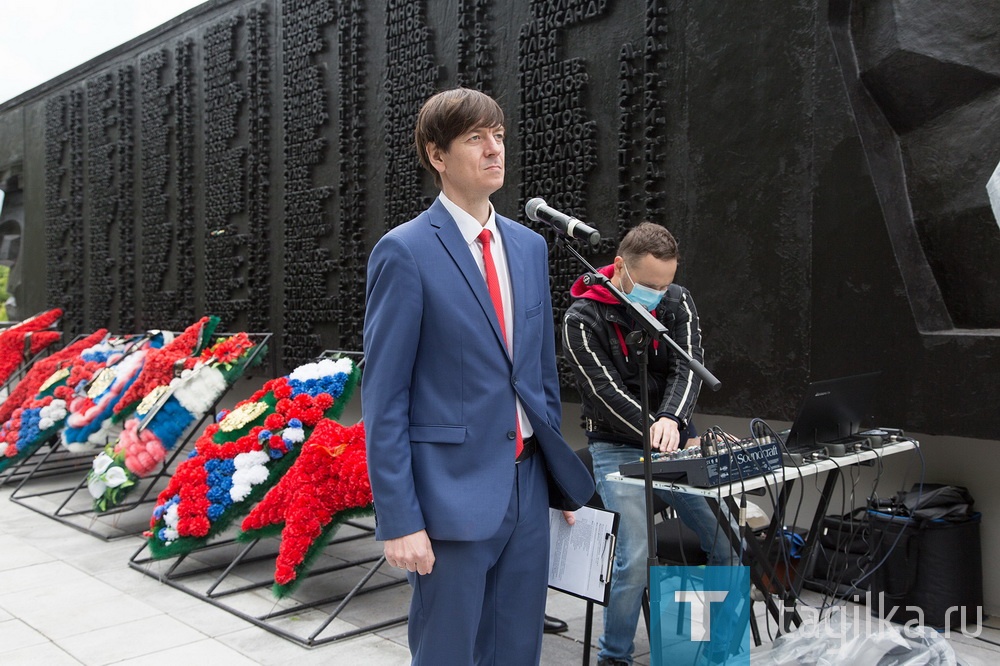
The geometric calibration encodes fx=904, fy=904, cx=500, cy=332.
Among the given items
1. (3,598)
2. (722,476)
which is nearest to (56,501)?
(3,598)

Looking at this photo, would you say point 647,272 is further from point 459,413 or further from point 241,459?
point 241,459

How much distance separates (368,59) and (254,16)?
1.75 m

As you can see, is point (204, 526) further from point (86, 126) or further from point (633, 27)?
point (86, 126)

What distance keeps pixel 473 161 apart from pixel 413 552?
91 cm

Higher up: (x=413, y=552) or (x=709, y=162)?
(x=709, y=162)

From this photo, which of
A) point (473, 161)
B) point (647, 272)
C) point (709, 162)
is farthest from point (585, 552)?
point (709, 162)

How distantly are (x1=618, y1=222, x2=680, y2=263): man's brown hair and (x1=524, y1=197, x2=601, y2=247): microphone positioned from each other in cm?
75

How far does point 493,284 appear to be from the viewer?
2.22 m

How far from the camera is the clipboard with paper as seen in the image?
2.87 metres

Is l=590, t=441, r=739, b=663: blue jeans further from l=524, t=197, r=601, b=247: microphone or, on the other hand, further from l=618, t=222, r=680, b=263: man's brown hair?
l=524, t=197, r=601, b=247: microphone

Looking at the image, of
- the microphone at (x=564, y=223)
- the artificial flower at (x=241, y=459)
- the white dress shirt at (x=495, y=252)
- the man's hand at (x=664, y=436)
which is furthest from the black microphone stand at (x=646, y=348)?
the artificial flower at (x=241, y=459)

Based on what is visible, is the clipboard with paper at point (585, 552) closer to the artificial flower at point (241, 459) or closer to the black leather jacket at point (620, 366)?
the black leather jacket at point (620, 366)

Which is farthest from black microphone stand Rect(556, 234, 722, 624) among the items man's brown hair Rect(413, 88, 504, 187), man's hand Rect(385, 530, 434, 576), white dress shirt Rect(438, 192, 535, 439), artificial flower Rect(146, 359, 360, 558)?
artificial flower Rect(146, 359, 360, 558)

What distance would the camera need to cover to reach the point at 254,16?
7855mm
